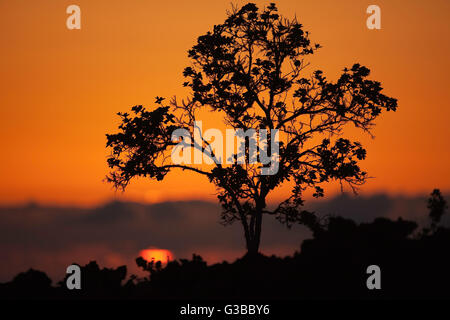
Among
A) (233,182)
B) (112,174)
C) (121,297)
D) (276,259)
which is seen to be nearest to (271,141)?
(233,182)

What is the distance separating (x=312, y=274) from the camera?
33375 mm

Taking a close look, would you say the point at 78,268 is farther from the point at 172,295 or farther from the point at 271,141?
the point at 271,141

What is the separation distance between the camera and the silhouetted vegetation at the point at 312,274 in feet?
106

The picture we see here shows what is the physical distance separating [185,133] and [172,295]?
27.2 feet

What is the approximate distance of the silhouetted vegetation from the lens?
3241 centimetres

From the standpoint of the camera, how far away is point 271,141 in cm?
3597

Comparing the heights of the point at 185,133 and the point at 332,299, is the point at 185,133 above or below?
above
